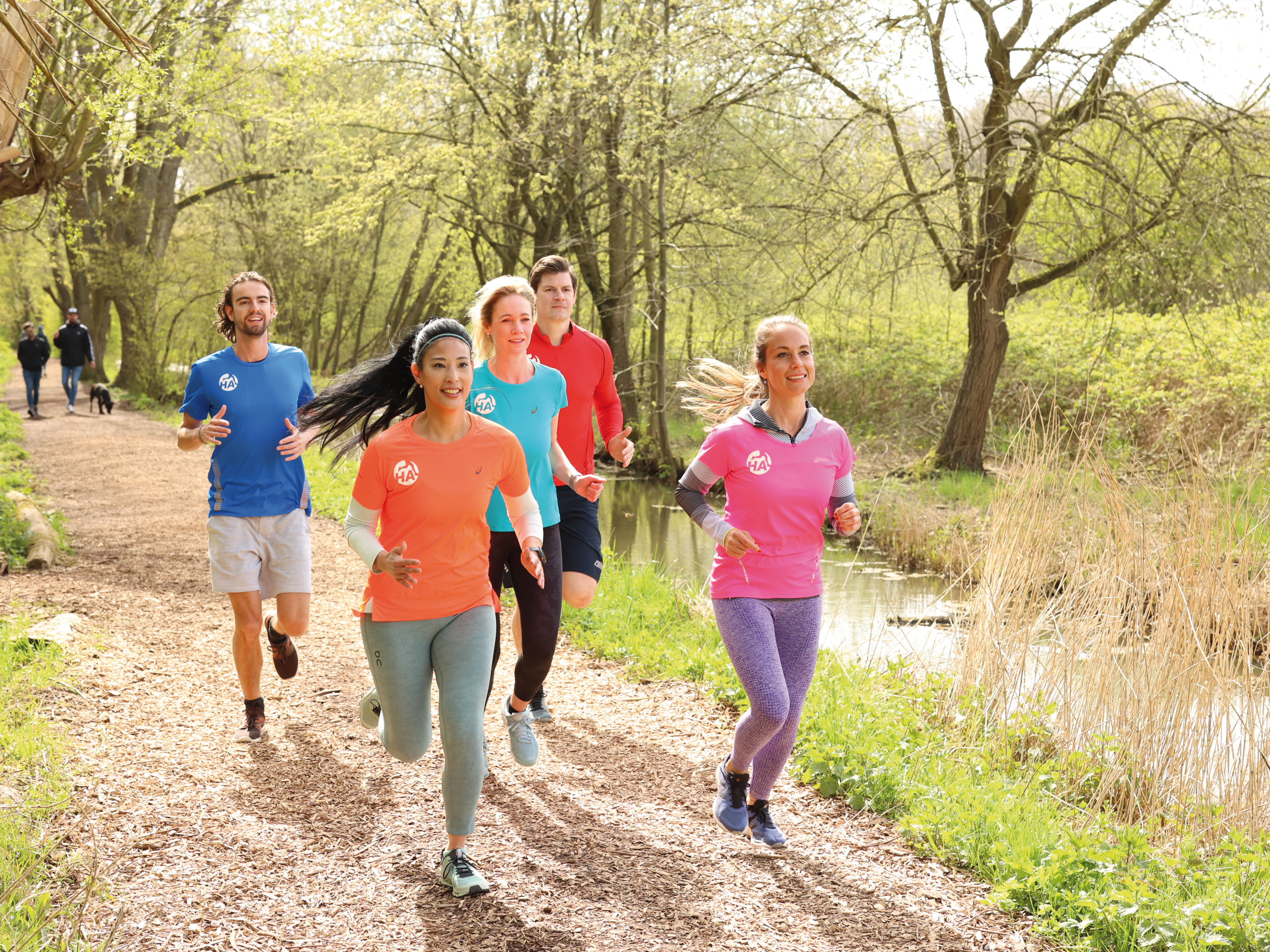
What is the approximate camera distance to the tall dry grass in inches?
186

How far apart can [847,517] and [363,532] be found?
1.77m

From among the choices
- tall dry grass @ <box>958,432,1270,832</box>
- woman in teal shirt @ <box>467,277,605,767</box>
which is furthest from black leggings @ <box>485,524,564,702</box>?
tall dry grass @ <box>958,432,1270,832</box>

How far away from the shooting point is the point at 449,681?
3.47 metres

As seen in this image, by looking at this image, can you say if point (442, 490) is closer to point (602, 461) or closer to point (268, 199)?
point (602, 461)

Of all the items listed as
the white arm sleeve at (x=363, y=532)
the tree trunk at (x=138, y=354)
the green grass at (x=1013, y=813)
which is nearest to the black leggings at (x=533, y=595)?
the white arm sleeve at (x=363, y=532)

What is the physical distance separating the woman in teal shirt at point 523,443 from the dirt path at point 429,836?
585mm

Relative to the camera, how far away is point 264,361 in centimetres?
493

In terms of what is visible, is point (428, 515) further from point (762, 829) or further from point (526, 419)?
point (762, 829)

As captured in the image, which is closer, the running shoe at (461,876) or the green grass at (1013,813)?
the green grass at (1013,813)

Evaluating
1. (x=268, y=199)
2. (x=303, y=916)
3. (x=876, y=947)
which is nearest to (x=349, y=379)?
(x=303, y=916)

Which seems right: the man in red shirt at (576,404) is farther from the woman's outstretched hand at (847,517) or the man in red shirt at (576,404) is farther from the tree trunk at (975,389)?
the tree trunk at (975,389)

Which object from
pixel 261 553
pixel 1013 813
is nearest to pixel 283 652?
pixel 261 553

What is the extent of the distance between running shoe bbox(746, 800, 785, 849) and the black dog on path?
20.7m

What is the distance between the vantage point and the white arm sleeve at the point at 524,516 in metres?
3.77
